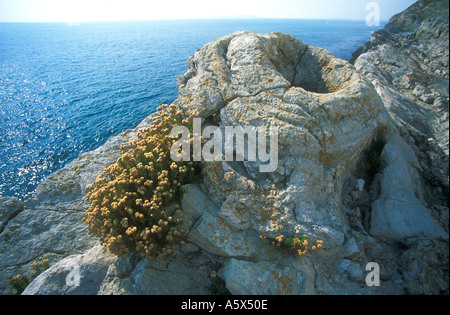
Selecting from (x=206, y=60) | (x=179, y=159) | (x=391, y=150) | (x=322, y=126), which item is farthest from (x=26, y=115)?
(x=391, y=150)

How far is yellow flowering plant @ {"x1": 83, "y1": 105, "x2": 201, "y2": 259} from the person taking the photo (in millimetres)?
6488

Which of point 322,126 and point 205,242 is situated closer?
point 205,242

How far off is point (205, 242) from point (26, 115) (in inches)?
981

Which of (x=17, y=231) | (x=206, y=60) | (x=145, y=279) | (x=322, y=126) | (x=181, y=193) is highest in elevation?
(x=206, y=60)

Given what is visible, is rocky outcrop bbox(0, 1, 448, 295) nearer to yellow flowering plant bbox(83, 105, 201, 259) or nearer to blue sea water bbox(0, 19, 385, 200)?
yellow flowering plant bbox(83, 105, 201, 259)

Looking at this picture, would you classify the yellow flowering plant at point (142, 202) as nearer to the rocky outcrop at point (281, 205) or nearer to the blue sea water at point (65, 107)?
the rocky outcrop at point (281, 205)

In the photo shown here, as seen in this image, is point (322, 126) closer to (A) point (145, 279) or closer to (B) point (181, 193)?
(B) point (181, 193)

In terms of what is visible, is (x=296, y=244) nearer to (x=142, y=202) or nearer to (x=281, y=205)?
(x=281, y=205)

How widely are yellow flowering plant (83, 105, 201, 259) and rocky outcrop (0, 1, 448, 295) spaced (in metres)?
0.50

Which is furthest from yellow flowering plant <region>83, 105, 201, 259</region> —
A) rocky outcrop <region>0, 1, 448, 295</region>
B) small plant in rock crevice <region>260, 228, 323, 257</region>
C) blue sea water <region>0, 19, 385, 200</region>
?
blue sea water <region>0, 19, 385, 200</region>

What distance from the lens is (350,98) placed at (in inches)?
331

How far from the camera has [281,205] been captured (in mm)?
7066

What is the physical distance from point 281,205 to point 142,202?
14.0 ft

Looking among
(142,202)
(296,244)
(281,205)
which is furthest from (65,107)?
(296,244)
